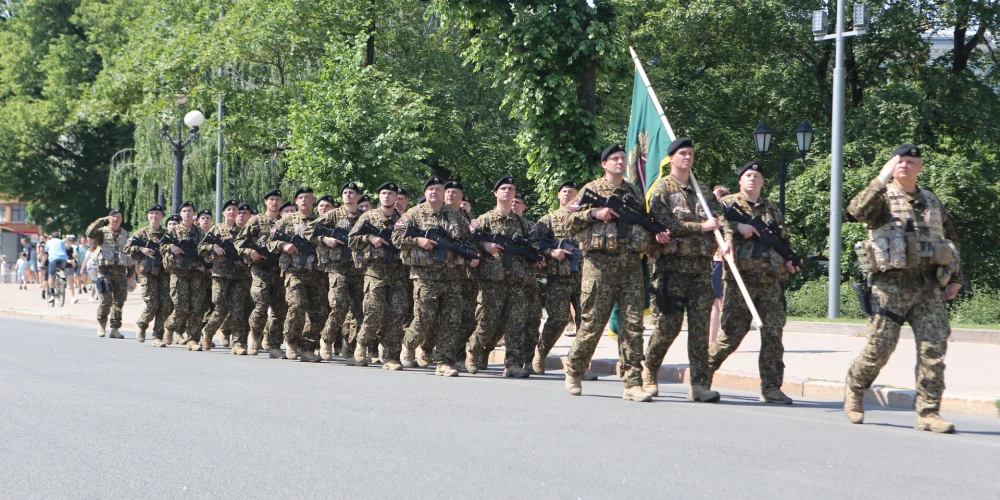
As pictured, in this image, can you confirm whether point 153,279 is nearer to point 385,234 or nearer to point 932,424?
point 385,234

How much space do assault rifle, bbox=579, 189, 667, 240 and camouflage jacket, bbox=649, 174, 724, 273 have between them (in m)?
0.11

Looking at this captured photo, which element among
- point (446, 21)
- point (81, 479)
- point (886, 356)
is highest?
point (446, 21)

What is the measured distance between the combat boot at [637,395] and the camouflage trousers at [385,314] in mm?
3714

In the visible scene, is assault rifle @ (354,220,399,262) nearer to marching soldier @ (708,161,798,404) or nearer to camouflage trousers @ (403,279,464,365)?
camouflage trousers @ (403,279,464,365)

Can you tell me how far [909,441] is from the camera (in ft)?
23.9

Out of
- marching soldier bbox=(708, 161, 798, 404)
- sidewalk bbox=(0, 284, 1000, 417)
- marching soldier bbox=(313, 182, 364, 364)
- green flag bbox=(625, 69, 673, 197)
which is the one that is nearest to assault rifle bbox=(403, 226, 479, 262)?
marching soldier bbox=(313, 182, 364, 364)

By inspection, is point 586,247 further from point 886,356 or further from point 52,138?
point 52,138

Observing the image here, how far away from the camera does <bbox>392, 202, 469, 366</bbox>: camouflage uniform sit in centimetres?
1157

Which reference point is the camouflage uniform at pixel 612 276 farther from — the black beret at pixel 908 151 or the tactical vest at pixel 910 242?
the black beret at pixel 908 151

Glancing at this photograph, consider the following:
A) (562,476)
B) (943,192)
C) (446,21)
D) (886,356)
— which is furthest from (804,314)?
(562,476)

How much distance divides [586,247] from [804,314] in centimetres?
1422

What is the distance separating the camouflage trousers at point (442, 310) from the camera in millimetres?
11695

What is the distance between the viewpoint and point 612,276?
369 inches

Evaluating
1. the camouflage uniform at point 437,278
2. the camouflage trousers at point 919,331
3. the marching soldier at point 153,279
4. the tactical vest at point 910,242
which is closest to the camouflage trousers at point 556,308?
the camouflage uniform at point 437,278
